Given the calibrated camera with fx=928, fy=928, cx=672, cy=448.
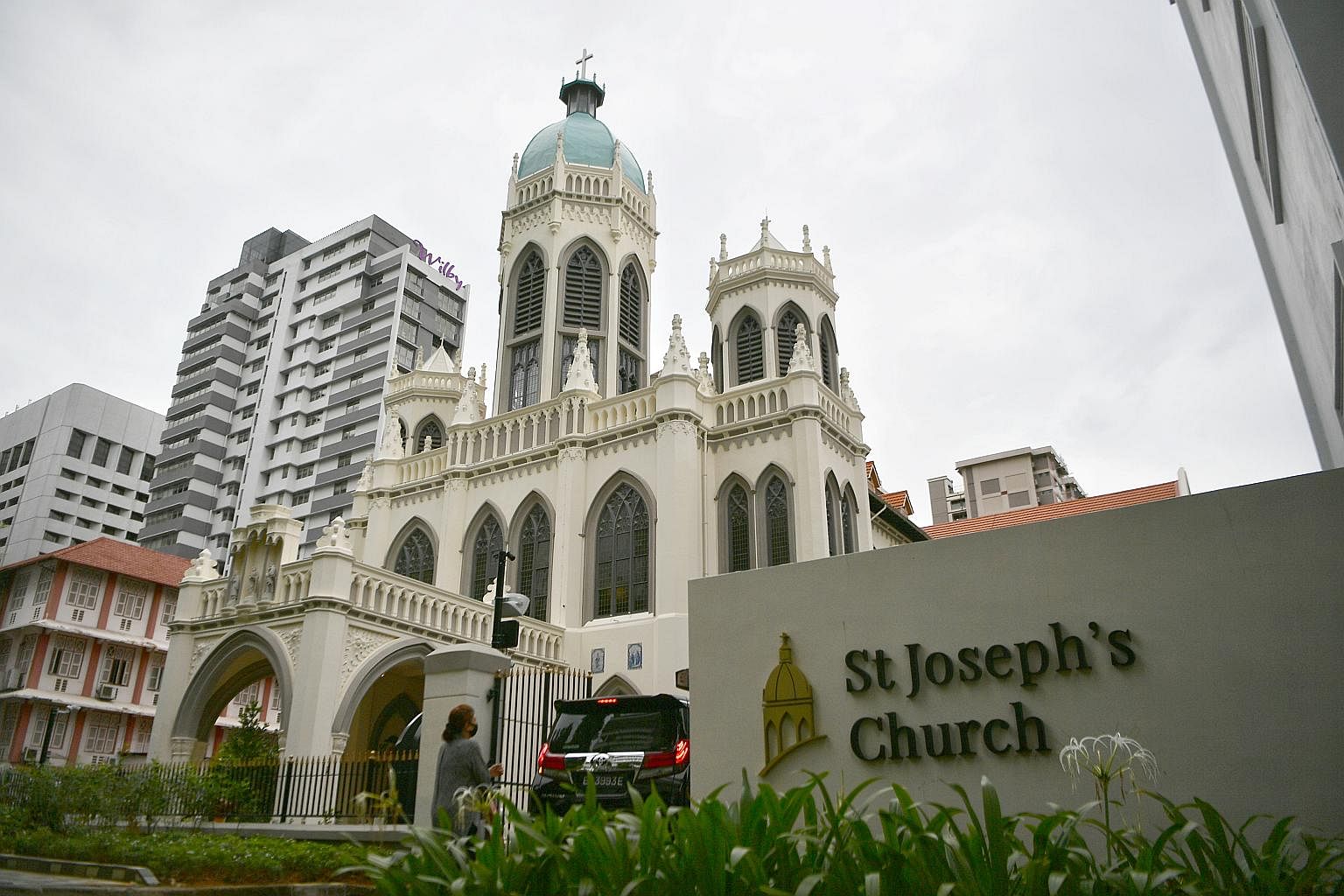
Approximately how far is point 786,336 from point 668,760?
20.3m

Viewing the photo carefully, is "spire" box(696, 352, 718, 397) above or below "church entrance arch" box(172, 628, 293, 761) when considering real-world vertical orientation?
above

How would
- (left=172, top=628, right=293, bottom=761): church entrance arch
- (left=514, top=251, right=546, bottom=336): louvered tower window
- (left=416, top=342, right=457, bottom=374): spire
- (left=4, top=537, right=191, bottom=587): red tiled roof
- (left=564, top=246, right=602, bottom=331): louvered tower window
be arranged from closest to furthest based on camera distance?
1. (left=172, top=628, right=293, bottom=761): church entrance arch
2. (left=564, top=246, right=602, bottom=331): louvered tower window
3. (left=514, top=251, right=546, bottom=336): louvered tower window
4. (left=416, top=342, right=457, bottom=374): spire
5. (left=4, top=537, right=191, bottom=587): red tiled roof

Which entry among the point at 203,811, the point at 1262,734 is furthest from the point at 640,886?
the point at 203,811

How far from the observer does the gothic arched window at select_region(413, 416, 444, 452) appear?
107ft

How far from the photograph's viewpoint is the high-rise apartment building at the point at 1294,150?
4.77 m

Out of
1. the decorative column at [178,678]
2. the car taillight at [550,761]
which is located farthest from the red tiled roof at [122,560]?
the car taillight at [550,761]

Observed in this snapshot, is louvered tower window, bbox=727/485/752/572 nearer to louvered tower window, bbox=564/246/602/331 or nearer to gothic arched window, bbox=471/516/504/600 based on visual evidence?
gothic arched window, bbox=471/516/504/600

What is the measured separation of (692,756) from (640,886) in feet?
15.8

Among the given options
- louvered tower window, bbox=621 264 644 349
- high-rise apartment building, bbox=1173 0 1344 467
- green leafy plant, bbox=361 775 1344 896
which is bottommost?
green leafy plant, bbox=361 775 1344 896

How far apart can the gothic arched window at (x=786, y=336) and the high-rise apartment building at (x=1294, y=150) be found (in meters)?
14.8

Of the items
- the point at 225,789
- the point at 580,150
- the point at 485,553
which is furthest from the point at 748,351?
the point at 225,789

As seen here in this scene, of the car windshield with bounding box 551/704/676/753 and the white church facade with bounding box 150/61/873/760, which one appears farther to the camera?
the white church facade with bounding box 150/61/873/760

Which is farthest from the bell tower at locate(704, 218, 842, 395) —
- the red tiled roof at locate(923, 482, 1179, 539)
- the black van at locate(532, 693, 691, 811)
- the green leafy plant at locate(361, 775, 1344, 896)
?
the green leafy plant at locate(361, 775, 1344, 896)

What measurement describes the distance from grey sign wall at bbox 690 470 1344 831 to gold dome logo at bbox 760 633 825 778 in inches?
0.7
